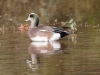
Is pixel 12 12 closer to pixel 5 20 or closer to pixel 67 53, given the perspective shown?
pixel 5 20

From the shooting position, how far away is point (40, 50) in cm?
1177

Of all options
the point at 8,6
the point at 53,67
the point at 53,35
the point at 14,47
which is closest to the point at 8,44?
the point at 14,47

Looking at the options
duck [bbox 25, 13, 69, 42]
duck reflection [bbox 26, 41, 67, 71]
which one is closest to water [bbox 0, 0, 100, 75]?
duck reflection [bbox 26, 41, 67, 71]

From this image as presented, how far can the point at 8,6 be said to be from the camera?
21.8 m

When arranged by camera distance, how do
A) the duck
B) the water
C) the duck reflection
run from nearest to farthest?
the water, the duck reflection, the duck

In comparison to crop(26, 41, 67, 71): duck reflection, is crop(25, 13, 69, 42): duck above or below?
above

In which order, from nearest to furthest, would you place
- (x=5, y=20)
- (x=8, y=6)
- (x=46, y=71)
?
(x=46, y=71)
(x=5, y=20)
(x=8, y=6)

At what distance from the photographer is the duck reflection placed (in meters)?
10.1

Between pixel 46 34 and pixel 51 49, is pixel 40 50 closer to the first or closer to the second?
pixel 51 49

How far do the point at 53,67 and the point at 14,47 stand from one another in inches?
110

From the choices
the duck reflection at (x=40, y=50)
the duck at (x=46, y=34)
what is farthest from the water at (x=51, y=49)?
the duck at (x=46, y=34)

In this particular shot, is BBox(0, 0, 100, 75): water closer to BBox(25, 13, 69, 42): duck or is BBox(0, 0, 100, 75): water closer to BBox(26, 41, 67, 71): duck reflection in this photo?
BBox(26, 41, 67, 71): duck reflection

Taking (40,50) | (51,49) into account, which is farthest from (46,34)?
(40,50)

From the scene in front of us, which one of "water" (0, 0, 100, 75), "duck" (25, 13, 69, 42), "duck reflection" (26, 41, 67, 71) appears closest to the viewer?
"water" (0, 0, 100, 75)
